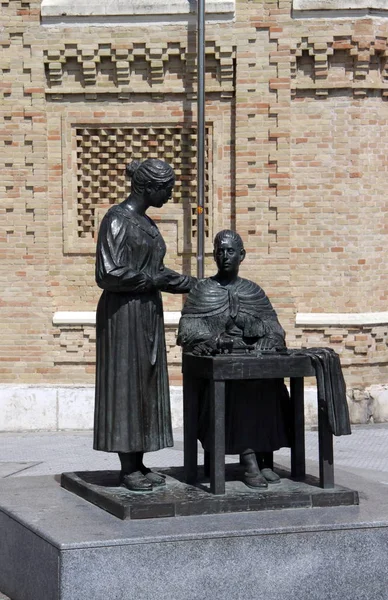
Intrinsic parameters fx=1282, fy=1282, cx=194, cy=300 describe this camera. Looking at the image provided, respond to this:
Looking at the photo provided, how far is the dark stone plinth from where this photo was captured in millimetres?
7035

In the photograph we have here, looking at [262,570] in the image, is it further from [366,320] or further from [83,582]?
[366,320]

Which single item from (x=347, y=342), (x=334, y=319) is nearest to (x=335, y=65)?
(x=334, y=319)

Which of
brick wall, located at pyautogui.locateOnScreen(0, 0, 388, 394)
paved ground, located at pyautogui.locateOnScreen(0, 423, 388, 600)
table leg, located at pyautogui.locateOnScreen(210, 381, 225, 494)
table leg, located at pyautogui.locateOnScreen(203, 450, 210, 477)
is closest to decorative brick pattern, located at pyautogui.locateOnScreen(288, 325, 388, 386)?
brick wall, located at pyautogui.locateOnScreen(0, 0, 388, 394)

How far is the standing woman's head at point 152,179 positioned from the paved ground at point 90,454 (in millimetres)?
3185

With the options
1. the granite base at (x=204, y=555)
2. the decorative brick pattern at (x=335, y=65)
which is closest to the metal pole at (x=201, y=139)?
the decorative brick pattern at (x=335, y=65)

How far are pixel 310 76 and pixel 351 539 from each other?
24.9ft

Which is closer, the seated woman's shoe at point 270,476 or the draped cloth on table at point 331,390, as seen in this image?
the draped cloth on table at point 331,390

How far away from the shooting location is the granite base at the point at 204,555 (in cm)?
656

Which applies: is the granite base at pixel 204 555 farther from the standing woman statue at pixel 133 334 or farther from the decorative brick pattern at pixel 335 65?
the decorative brick pattern at pixel 335 65

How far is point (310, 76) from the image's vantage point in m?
13.6

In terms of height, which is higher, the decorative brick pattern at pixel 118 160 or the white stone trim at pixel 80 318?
the decorative brick pattern at pixel 118 160

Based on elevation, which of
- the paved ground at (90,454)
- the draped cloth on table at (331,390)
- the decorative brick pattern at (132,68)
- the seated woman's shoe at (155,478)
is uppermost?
the decorative brick pattern at (132,68)

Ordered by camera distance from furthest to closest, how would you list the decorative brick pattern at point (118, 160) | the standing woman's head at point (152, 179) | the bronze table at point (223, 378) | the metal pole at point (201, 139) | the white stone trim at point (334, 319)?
1. the decorative brick pattern at point (118, 160)
2. the white stone trim at point (334, 319)
3. the metal pole at point (201, 139)
4. the standing woman's head at point (152, 179)
5. the bronze table at point (223, 378)

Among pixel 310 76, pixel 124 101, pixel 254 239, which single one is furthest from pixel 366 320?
pixel 124 101
